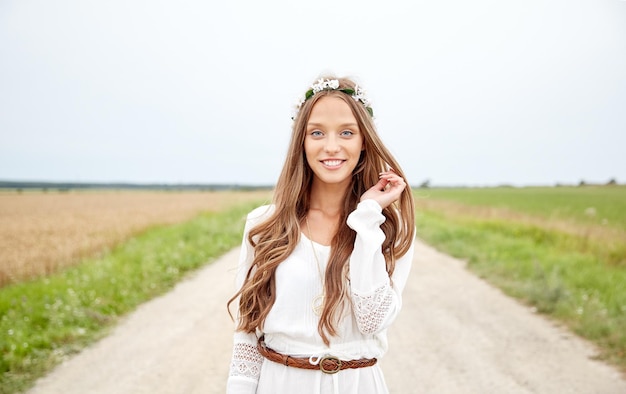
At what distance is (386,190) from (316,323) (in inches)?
23.4

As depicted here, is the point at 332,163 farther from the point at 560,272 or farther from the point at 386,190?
the point at 560,272

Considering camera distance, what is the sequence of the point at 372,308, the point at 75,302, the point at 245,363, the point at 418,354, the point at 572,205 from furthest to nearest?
1. the point at 572,205
2. the point at 75,302
3. the point at 418,354
4. the point at 245,363
5. the point at 372,308

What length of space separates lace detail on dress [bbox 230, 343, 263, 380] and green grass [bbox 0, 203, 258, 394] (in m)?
1.36

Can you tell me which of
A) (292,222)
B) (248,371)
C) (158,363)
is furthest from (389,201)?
(158,363)

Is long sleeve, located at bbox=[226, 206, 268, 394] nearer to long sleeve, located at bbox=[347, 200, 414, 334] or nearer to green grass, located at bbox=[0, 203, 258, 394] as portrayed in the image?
long sleeve, located at bbox=[347, 200, 414, 334]

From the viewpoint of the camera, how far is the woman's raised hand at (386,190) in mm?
1967

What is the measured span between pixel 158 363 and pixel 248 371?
10.4 ft

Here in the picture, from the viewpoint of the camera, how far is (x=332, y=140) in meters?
1.96

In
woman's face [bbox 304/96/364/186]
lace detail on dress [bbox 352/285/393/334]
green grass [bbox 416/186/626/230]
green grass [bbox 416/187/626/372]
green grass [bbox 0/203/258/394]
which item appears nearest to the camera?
lace detail on dress [bbox 352/285/393/334]

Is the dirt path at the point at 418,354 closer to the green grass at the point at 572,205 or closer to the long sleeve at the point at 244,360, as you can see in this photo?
the long sleeve at the point at 244,360

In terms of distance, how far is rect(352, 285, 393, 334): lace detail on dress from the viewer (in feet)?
5.82

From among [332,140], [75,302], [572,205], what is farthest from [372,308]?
[572,205]

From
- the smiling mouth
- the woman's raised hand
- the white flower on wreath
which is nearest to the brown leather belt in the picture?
the woman's raised hand

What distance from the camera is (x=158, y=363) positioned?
471 cm
